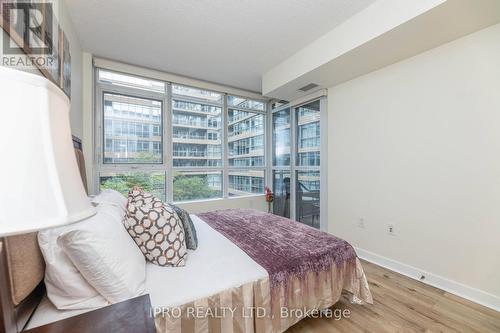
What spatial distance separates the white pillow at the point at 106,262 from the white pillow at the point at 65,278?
0.04 metres

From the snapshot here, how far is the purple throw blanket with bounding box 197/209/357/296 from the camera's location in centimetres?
144

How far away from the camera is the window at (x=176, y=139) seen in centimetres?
317

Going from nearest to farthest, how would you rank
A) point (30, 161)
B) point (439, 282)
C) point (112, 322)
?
point (30, 161), point (112, 322), point (439, 282)

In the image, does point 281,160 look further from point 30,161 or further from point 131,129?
point 30,161

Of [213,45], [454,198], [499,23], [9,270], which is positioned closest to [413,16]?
[499,23]

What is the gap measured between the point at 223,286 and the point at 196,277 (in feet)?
0.57

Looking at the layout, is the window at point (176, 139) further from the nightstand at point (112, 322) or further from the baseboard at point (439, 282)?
the nightstand at point (112, 322)

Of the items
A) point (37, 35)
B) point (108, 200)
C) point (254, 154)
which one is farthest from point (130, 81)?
point (254, 154)

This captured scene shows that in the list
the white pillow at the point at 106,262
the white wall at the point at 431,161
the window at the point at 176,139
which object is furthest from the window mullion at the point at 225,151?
the white pillow at the point at 106,262

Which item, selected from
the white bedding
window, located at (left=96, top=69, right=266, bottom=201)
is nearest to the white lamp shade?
the white bedding

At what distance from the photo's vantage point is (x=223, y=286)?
3.97 ft

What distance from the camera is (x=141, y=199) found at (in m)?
1.40

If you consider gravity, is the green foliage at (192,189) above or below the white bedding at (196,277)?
above

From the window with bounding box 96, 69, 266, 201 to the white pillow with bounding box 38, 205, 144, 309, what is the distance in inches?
94.7
